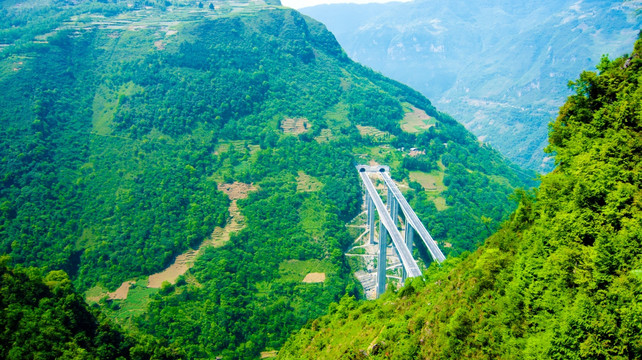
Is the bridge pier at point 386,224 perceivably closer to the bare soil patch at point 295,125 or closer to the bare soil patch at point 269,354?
the bare soil patch at point 295,125

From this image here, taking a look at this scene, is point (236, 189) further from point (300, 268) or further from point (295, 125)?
point (295, 125)

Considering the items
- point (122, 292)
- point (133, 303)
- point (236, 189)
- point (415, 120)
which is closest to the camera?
point (133, 303)

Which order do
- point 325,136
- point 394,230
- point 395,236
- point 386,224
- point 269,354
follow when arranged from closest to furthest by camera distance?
point 269,354, point 395,236, point 394,230, point 386,224, point 325,136

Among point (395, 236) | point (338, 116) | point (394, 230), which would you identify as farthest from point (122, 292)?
point (338, 116)

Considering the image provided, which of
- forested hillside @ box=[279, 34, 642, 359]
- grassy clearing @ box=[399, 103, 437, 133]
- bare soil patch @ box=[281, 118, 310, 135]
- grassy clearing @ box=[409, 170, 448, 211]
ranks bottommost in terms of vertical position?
grassy clearing @ box=[409, 170, 448, 211]

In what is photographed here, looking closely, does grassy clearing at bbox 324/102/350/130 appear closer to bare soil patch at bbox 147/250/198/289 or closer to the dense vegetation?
bare soil patch at bbox 147/250/198/289

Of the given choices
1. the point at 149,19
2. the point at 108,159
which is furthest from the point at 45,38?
the point at 108,159

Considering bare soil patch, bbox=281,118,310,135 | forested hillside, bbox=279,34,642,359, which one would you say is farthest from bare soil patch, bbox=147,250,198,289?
forested hillside, bbox=279,34,642,359

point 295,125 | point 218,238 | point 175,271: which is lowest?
point 175,271
